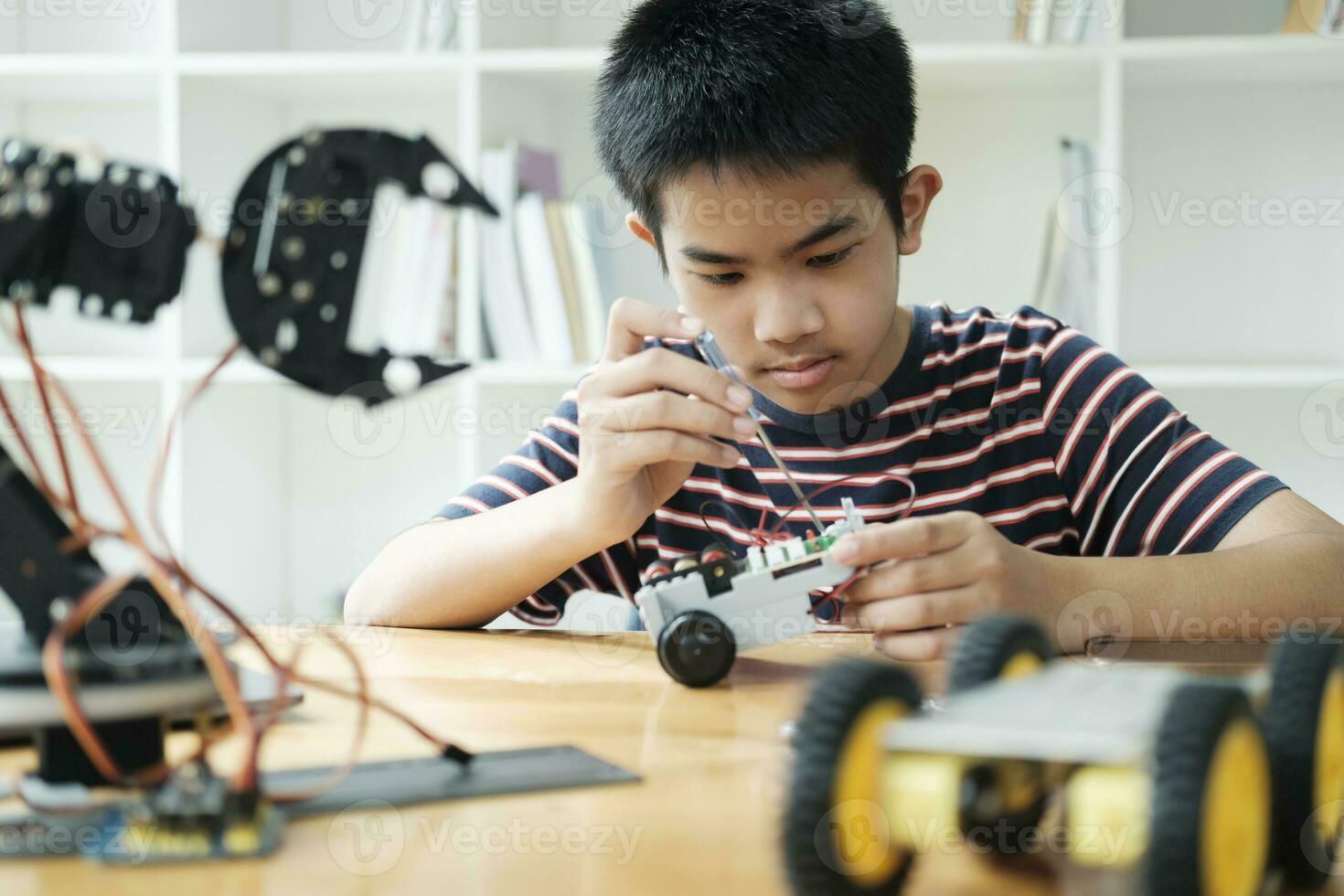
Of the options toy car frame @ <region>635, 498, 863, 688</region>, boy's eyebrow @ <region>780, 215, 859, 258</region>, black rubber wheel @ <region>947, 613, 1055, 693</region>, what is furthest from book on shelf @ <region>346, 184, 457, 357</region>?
black rubber wheel @ <region>947, 613, 1055, 693</region>

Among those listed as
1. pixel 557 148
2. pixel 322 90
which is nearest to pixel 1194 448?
pixel 557 148

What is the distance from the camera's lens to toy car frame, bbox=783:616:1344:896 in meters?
0.33

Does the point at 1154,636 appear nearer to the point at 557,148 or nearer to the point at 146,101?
the point at 557,148

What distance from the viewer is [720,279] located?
3.41 feet

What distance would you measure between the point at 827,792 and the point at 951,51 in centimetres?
155

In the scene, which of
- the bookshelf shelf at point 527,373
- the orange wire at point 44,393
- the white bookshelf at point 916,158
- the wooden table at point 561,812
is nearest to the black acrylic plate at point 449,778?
the wooden table at point 561,812

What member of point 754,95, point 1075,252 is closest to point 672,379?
point 754,95

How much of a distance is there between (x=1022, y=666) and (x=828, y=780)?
16 cm

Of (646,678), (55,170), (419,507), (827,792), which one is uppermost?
(55,170)

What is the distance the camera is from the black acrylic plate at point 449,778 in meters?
0.50

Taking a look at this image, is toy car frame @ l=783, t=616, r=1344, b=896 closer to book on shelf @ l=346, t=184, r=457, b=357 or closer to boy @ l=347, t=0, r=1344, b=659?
boy @ l=347, t=0, r=1344, b=659

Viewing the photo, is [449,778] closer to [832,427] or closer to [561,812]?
[561,812]

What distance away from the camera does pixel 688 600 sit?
0.77 metres

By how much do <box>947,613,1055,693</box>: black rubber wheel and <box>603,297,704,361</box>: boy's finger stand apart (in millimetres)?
427
